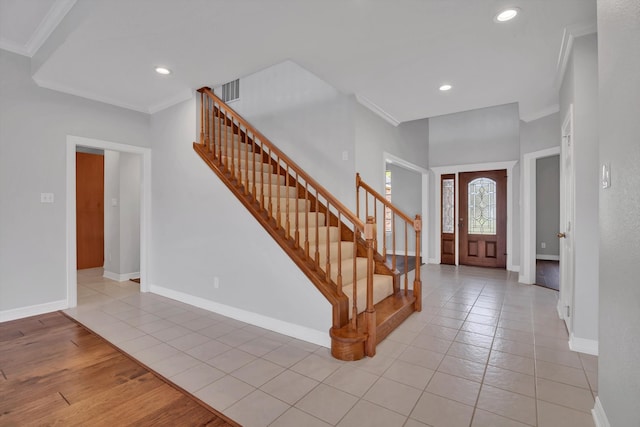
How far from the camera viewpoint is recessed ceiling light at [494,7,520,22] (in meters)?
2.22

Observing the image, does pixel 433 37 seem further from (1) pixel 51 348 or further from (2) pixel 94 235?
(2) pixel 94 235

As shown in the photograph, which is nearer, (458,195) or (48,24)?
(48,24)

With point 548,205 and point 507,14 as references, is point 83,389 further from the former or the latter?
point 548,205

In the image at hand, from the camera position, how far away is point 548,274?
5648 millimetres

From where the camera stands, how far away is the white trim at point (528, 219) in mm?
4762

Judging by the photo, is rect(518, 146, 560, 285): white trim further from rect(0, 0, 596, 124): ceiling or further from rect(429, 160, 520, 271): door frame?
rect(0, 0, 596, 124): ceiling

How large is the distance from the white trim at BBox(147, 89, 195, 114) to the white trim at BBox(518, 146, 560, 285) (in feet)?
16.3

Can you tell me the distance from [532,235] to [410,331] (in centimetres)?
329

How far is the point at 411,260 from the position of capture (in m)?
6.79

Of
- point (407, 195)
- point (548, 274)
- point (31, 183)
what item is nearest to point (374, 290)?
point (31, 183)

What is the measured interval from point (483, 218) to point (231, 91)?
541 cm

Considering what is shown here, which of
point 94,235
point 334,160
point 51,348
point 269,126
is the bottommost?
point 51,348

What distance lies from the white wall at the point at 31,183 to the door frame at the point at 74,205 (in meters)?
0.06

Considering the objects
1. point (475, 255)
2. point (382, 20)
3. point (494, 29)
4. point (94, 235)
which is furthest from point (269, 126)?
point (475, 255)
